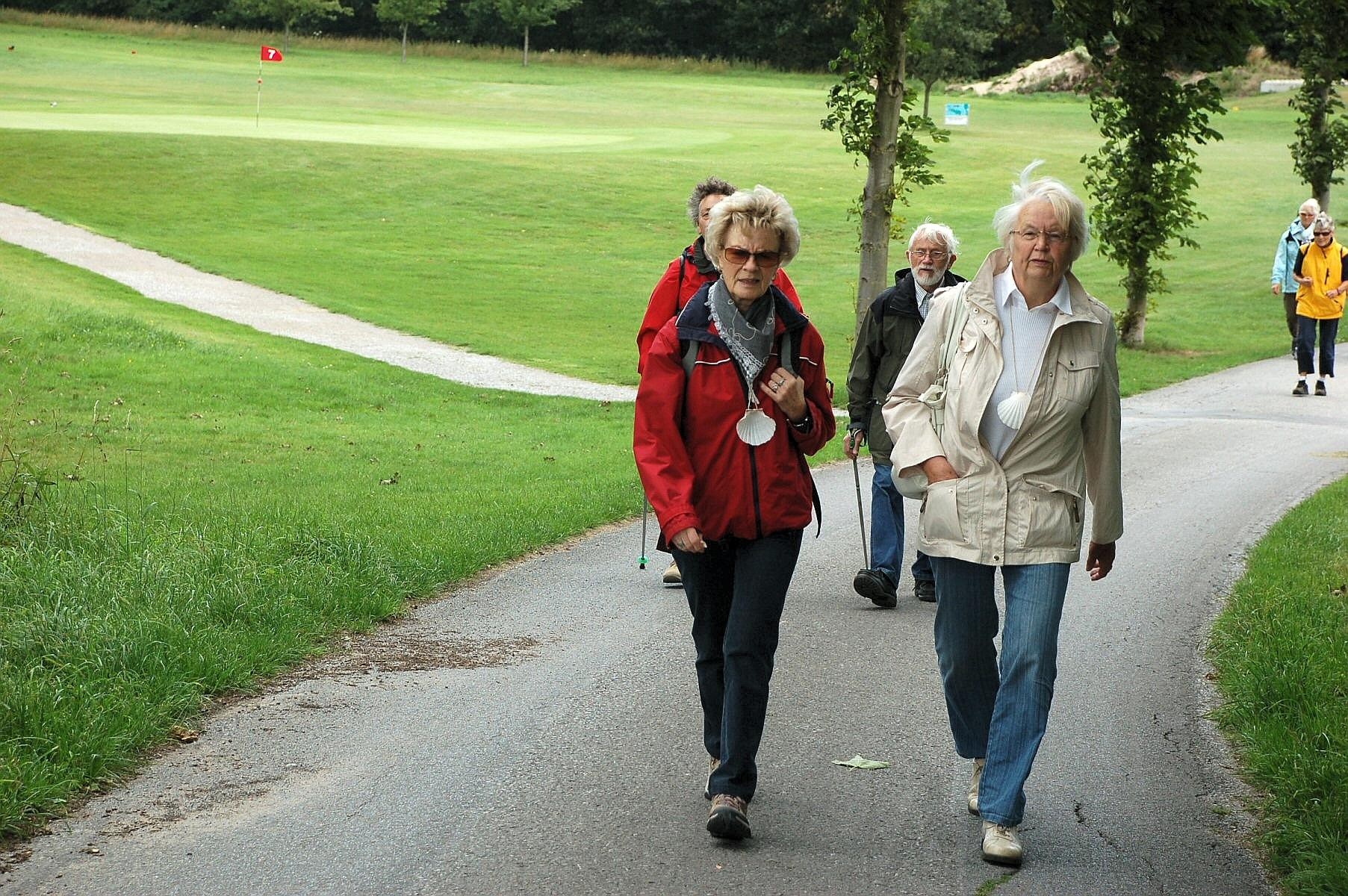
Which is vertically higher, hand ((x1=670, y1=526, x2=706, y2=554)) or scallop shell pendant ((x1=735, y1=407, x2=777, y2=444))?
scallop shell pendant ((x1=735, y1=407, x2=777, y2=444))

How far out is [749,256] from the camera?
5.07 metres

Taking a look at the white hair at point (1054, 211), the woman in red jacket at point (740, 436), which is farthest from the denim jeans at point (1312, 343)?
the woman in red jacket at point (740, 436)

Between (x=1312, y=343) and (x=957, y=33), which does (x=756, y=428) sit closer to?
(x=1312, y=343)

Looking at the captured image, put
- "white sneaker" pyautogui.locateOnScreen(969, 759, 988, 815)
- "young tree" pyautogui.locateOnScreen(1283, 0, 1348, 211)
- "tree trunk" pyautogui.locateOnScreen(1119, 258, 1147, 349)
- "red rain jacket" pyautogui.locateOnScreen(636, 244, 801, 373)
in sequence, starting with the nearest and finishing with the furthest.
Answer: "white sneaker" pyautogui.locateOnScreen(969, 759, 988, 815) < "red rain jacket" pyautogui.locateOnScreen(636, 244, 801, 373) < "tree trunk" pyautogui.locateOnScreen(1119, 258, 1147, 349) < "young tree" pyautogui.locateOnScreen(1283, 0, 1348, 211)

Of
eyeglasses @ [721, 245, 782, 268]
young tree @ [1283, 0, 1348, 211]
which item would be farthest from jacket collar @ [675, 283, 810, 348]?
young tree @ [1283, 0, 1348, 211]

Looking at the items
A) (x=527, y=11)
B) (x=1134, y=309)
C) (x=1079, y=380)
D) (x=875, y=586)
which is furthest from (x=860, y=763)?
(x=527, y=11)

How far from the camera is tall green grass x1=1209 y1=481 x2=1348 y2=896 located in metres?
4.99

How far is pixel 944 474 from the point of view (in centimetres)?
502

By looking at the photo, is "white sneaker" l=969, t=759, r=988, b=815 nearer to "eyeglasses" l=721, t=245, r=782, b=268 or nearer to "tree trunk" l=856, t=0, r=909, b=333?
"eyeglasses" l=721, t=245, r=782, b=268

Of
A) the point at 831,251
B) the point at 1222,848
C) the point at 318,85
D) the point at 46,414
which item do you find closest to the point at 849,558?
the point at 1222,848

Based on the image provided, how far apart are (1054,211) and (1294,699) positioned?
271 centimetres

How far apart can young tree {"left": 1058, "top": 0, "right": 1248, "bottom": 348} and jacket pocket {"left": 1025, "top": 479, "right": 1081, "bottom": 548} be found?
1932 cm

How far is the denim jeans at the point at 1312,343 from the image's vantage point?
19391mm

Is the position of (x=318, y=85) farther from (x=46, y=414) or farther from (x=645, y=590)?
(x=645, y=590)
